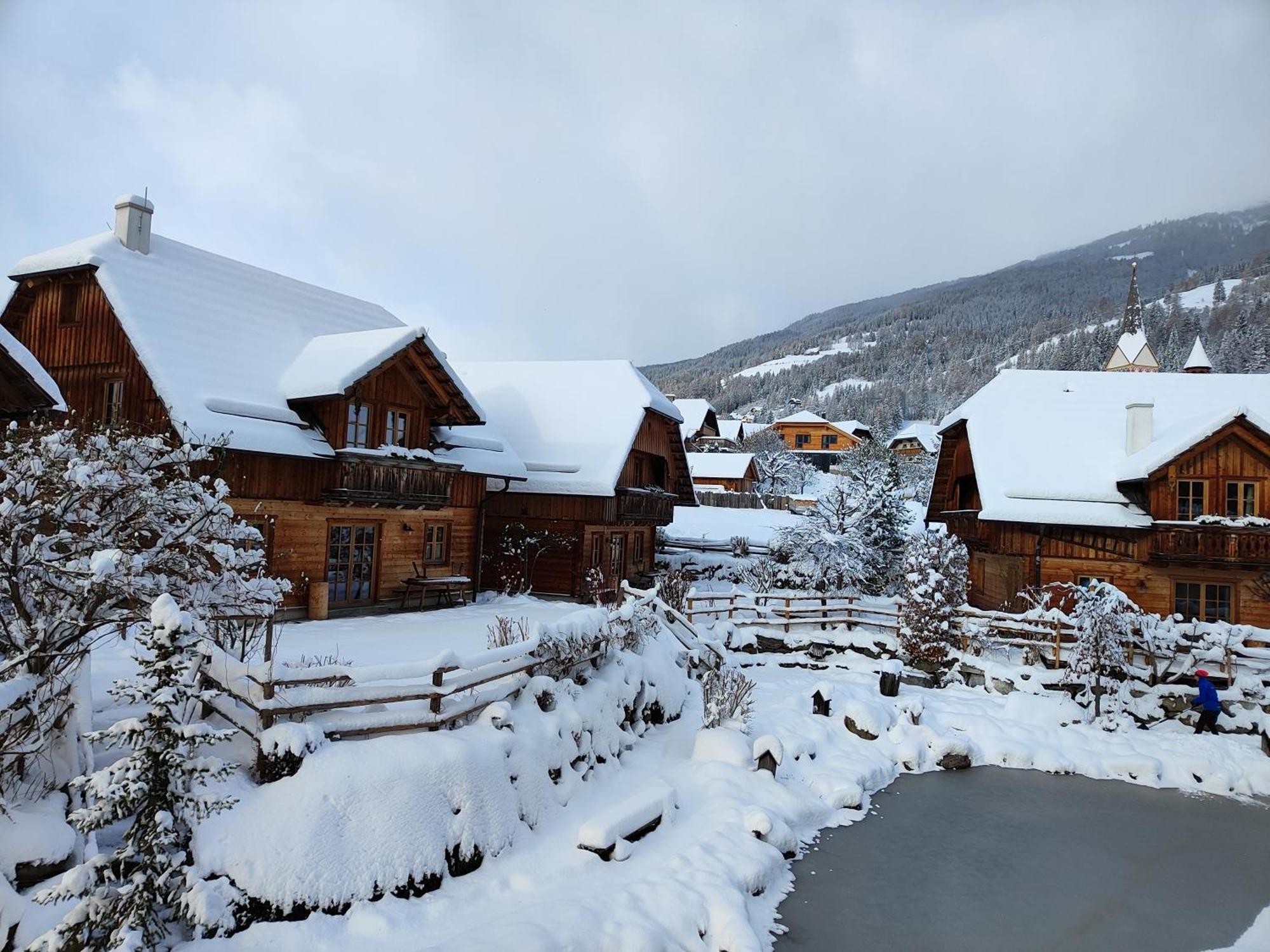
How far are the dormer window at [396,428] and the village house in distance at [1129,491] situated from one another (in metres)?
16.9

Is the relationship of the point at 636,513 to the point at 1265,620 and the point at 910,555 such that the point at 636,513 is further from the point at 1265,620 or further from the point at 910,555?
the point at 1265,620

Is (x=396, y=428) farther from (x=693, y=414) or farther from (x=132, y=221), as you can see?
(x=693, y=414)

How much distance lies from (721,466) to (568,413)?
38990mm

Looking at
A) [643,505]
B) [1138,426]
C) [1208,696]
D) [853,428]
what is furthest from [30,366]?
[853,428]

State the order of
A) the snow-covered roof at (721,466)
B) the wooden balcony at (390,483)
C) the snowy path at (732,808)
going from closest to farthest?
the snowy path at (732,808), the wooden balcony at (390,483), the snow-covered roof at (721,466)

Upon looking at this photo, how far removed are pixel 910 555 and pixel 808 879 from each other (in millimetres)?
12057

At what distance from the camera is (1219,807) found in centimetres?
1310

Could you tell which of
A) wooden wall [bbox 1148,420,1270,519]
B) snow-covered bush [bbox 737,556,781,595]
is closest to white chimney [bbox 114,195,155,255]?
snow-covered bush [bbox 737,556,781,595]

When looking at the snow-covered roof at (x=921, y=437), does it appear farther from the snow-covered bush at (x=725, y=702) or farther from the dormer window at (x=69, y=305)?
the dormer window at (x=69, y=305)

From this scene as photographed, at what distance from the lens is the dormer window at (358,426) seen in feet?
61.6

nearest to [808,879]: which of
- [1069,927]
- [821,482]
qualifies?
[1069,927]

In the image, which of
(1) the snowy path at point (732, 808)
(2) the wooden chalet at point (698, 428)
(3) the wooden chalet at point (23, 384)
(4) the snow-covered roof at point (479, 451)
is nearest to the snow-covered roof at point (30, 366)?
(3) the wooden chalet at point (23, 384)

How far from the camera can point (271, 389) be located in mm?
17938

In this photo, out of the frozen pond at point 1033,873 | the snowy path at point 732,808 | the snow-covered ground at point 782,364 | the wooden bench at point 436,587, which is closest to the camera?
the snowy path at point 732,808
